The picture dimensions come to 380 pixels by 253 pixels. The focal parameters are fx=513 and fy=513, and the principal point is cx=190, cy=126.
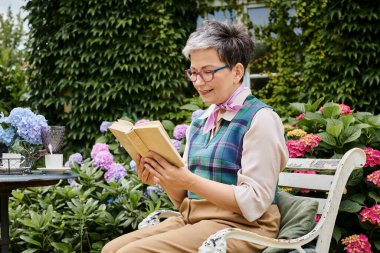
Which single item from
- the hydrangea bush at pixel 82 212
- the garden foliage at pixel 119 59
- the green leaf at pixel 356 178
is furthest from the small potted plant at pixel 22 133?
the garden foliage at pixel 119 59

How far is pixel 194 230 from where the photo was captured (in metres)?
1.93

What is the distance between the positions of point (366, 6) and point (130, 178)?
10.1 ft

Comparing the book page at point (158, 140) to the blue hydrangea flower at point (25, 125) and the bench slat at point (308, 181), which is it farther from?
the blue hydrangea flower at point (25, 125)

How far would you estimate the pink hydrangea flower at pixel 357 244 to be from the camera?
300cm

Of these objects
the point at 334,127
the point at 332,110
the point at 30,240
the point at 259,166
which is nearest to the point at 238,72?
the point at 259,166

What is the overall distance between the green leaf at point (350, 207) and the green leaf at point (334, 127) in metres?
0.43

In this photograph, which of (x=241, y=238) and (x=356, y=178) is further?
(x=356, y=178)

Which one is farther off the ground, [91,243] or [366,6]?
[366,6]

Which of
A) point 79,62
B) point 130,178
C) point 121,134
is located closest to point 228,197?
point 121,134

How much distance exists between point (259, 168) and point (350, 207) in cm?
146

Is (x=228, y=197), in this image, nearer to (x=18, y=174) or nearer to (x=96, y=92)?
(x=18, y=174)

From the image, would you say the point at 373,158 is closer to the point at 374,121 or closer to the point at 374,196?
the point at 374,196

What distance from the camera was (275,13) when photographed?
611 cm

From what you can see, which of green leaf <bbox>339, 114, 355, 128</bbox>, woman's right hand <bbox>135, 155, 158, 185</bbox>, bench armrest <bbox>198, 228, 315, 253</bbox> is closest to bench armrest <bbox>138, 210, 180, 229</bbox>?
woman's right hand <bbox>135, 155, 158, 185</bbox>
